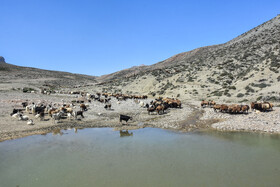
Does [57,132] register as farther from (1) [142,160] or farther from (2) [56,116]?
(1) [142,160]

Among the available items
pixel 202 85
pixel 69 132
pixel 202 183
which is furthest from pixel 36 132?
pixel 202 85

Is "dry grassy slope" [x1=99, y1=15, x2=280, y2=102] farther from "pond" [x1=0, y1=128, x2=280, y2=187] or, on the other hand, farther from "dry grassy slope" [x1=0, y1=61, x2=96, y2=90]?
"dry grassy slope" [x1=0, y1=61, x2=96, y2=90]

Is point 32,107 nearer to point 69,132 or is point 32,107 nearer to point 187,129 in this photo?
point 69,132

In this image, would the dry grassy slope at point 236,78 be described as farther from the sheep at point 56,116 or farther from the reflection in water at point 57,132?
the reflection in water at point 57,132

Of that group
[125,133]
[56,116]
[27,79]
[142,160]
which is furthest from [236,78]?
[27,79]

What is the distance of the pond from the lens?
676 centimetres

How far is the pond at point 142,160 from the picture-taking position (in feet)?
22.2

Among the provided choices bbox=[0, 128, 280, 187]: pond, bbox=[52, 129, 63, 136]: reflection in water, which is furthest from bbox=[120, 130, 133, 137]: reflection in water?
bbox=[52, 129, 63, 136]: reflection in water

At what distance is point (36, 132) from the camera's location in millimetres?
12891

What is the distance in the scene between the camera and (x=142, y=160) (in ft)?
27.3

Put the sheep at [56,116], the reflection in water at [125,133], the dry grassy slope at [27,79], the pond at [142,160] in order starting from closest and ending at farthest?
the pond at [142,160] < the reflection in water at [125,133] < the sheep at [56,116] < the dry grassy slope at [27,79]

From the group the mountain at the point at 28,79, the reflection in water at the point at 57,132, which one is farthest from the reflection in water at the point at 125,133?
the mountain at the point at 28,79

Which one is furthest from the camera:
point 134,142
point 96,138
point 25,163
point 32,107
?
point 32,107

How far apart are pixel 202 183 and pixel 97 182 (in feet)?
12.0
